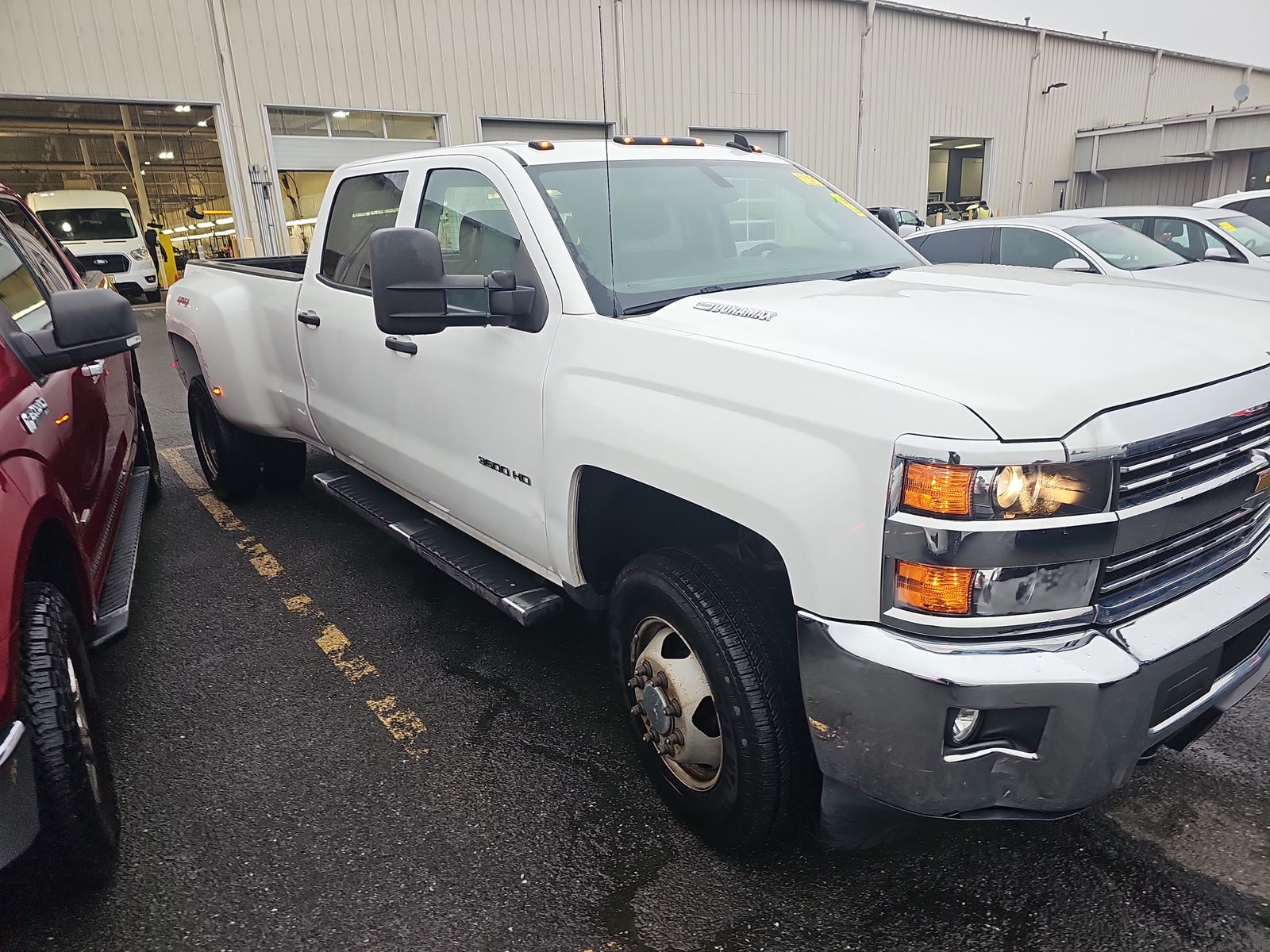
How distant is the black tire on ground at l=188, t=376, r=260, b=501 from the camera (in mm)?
5188

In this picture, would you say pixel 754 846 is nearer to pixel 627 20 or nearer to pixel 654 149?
pixel 654 149

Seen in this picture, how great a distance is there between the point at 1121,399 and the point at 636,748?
1.62 meters

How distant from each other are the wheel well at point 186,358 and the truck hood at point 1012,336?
400 cm

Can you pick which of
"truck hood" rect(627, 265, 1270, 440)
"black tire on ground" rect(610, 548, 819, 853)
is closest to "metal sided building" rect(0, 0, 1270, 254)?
"truck hood" rect(627, 265, 1270, 440)

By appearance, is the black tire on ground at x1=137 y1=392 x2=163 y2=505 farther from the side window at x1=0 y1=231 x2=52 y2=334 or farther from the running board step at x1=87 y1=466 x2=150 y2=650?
the side window at x1=0 y1=231 x2=52 y2=334

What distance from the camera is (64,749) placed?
2039mm

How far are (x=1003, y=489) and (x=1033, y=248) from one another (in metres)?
6.98

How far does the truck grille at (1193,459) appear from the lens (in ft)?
5.74

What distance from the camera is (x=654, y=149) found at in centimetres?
335

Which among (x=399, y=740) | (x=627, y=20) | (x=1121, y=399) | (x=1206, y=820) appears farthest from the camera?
(x=627, y=20)

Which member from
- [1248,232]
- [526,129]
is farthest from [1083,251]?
[526,129]

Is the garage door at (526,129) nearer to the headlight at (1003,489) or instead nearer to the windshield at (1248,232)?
the windshield at (1248,232)

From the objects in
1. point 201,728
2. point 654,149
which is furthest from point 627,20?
point 201,728

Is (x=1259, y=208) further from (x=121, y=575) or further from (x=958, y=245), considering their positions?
(x=121, y=575)
